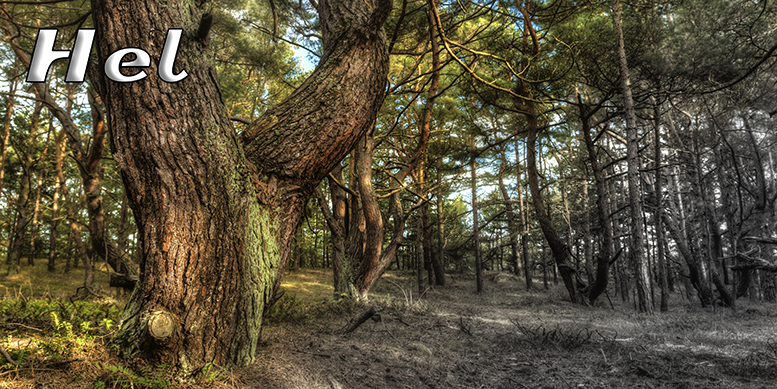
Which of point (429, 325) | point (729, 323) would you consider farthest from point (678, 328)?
point (429, 325)

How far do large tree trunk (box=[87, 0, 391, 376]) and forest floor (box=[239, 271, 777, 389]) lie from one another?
478mm

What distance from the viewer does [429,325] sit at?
5367 millimetres

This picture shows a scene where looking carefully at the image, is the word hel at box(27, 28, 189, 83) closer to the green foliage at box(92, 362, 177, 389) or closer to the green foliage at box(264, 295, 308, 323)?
the green foliage at box(92, 362, 177, 389)

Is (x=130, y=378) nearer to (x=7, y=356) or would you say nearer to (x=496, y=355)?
(x=7, y=356)

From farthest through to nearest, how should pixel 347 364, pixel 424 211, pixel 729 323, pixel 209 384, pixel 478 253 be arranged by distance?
1. pixel 478 253
2. pixel 424 211
3. pixel 729 323
4. pixel 347 364
5. pixel 209 384

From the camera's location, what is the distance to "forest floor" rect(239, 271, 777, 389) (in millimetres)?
2912

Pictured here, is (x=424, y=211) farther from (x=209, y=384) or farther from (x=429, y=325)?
(x=209, y=384)

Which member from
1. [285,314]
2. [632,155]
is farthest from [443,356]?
[632,155]

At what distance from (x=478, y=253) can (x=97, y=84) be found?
474 inches

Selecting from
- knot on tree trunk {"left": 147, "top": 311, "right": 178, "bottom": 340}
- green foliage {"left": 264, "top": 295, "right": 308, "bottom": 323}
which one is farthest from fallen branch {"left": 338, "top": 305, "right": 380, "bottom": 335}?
knot on tree trunk {"left": 147, "top": 311, "right": 178, "bottom": 340}

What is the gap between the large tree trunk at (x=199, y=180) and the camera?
212 centimetres

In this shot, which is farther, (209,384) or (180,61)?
(180,61)

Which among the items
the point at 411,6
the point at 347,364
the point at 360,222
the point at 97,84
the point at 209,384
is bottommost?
the point at 347,364

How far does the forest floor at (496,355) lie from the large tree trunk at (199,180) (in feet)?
1.57
